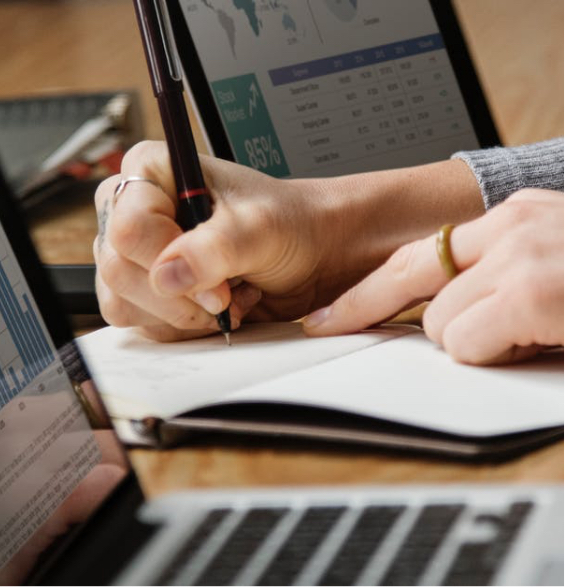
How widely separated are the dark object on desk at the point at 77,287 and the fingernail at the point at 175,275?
15 centimetres

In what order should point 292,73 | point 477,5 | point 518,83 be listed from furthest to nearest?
point 477,5 < point 518,83 < point 292,73

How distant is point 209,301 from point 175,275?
0.03 meters

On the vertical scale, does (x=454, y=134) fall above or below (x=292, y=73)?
below

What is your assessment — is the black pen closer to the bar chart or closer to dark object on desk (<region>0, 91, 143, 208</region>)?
the bar chart

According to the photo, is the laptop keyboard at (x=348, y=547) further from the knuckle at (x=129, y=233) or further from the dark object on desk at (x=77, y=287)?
the dark object on desk at (x=77, y=287)

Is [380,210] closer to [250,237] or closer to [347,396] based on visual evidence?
[250,237]

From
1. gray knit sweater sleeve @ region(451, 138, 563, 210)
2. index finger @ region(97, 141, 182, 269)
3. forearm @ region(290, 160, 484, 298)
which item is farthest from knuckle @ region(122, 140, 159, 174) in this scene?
gray knit sweater sleeve @ region(451, 138, 563, 210)

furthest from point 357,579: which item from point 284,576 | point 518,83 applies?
point 518,83

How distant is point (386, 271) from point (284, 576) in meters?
0.25

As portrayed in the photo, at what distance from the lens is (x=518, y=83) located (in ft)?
4.22

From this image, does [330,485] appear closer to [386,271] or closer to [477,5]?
[386,271]

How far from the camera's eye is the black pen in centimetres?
59

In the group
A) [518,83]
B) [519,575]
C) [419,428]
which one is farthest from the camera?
[518,83]

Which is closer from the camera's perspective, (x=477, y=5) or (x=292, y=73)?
(x=292, y=73)
